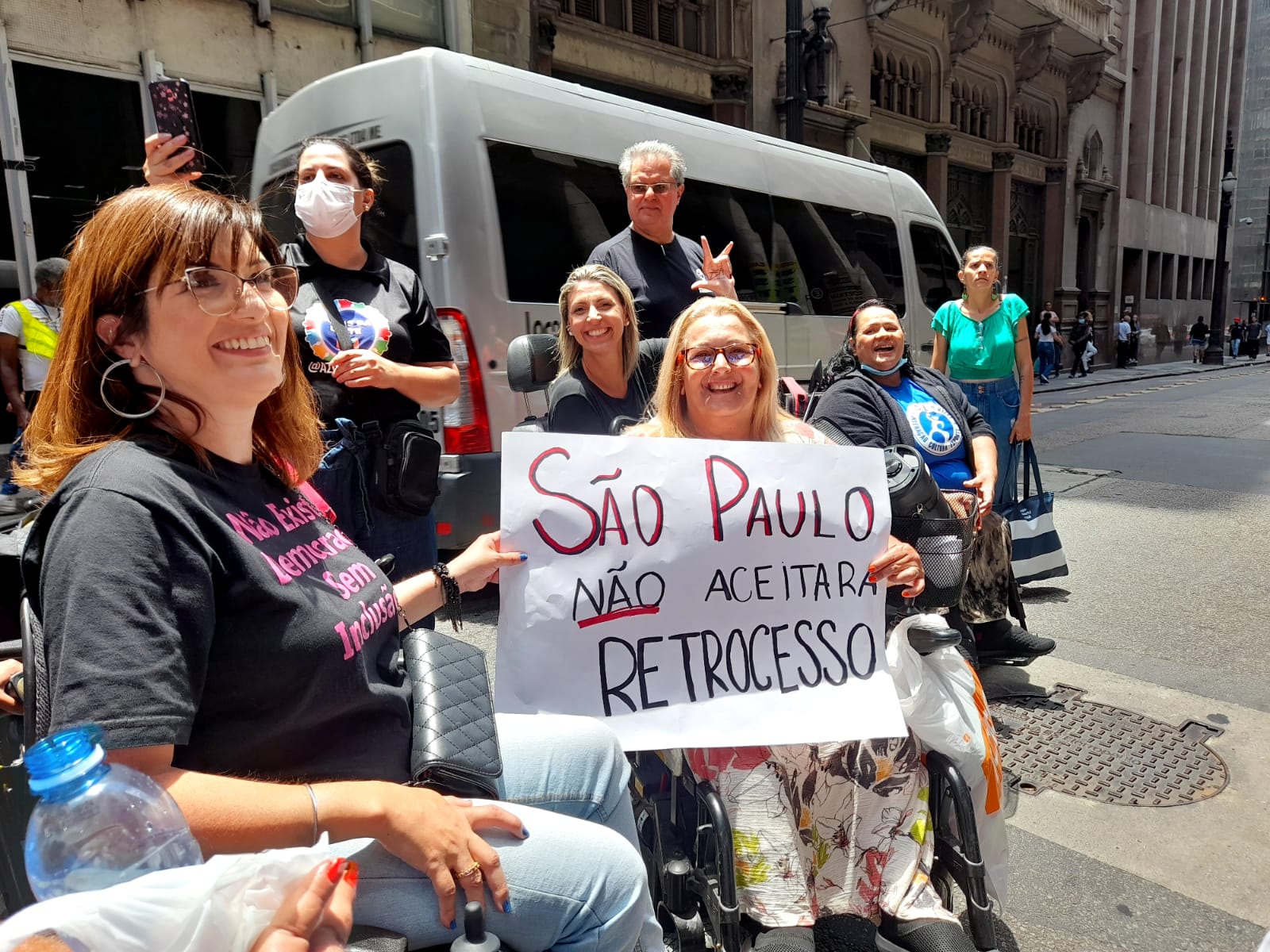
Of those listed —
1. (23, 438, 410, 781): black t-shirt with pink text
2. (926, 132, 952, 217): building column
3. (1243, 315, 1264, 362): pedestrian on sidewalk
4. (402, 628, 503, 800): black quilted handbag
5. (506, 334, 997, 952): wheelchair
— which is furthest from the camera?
(1243, 315, 1264, 362): pedestrian on sidewalk

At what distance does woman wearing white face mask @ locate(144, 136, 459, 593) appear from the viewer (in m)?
2.61

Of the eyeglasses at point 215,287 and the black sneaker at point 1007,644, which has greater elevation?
the eyeglasses at point 215,287

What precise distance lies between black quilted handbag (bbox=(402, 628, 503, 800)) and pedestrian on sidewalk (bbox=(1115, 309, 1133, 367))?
30455 millimetres

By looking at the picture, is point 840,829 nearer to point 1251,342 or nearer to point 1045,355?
point 1045,355

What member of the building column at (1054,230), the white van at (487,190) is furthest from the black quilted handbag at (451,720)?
the building column at (1054,230)

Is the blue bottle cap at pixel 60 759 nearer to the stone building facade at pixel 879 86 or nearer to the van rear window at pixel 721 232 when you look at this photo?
the stone building facade at pixel 879 86

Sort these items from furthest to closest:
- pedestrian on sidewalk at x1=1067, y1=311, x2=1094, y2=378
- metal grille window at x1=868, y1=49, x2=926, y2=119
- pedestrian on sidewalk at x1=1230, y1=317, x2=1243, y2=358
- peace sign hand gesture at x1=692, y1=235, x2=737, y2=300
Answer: pedestrian on sidewalk at x1=1230, y1=317, x2=1243, y2=358 → pedestrian on sidewalk at x1=1067, y1=311, x2=1094, y2=378 → metal grille window at x1=868, y1=49, x2=926, y2=119 → peace sign hand gesture at x1=692, y1=235, x2=737, y2=300

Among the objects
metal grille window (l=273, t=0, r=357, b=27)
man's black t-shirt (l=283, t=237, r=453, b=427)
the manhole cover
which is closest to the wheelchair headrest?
man's black t-shirt (l=283, t=237, r=453, b=427)

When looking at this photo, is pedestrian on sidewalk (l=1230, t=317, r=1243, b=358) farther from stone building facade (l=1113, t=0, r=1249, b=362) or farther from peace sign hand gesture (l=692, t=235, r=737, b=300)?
peace sign hand gesture (l=692, t=235, r=737, b=300)

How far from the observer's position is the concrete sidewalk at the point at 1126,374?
20719 mm

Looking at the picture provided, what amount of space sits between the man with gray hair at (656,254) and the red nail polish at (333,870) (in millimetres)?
2554

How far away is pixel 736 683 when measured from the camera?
196cm

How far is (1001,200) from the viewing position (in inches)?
909

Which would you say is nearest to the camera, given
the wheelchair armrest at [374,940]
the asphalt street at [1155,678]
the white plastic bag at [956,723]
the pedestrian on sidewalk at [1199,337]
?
the wheelchair armrest at [374,940]
